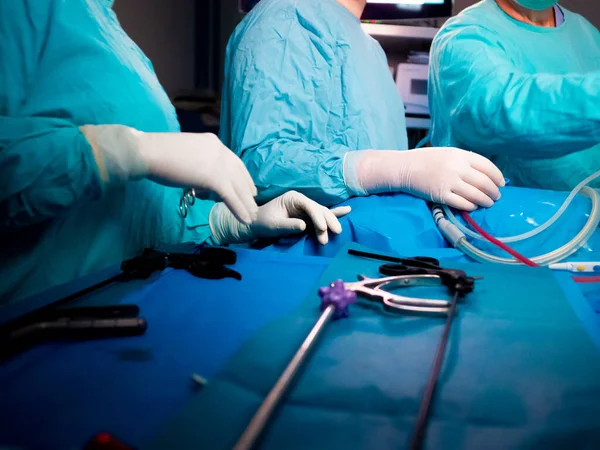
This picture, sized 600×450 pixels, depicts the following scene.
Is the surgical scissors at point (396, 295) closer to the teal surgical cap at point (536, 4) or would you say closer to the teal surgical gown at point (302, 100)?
the teal surgical gown at point (302, 100)

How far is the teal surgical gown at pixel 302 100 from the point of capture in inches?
43.4

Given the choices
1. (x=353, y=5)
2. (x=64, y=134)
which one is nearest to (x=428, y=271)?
(x=64, y=134)

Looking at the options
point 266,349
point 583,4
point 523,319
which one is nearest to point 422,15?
point 583,4

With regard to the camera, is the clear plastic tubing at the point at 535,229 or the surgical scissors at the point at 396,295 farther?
the clear plastic tubing at the point at 535,229

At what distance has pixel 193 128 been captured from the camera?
1796 millimetres

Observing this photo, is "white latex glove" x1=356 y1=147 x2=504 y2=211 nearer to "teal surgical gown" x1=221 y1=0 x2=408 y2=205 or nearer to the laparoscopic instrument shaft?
"teal surgical gown" x1=221 y1=0 x2=408 y2=205

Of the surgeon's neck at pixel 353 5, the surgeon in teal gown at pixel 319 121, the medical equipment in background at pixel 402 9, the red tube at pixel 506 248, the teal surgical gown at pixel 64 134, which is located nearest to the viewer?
the teal surgical gown at pixel 64 134

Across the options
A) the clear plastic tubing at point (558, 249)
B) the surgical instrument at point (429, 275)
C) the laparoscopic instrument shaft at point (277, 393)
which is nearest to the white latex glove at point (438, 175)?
the clear plastic tubing at point (558, 249)

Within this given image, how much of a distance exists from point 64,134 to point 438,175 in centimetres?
70

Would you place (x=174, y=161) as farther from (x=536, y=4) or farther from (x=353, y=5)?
(x=536, y=4)

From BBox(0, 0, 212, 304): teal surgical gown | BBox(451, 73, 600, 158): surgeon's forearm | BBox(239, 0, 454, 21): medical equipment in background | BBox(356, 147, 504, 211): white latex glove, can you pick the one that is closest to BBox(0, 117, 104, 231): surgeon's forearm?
BBox(0, 0, 212, 304): teal surgical gown

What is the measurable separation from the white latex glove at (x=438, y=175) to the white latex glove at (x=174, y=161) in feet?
1.25

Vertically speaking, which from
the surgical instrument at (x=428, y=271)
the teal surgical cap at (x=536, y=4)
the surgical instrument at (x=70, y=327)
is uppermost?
the teal surgical cap at (x=536, y=4)

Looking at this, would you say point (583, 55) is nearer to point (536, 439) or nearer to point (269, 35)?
point (269, 35)
